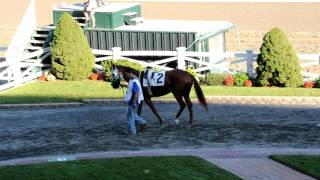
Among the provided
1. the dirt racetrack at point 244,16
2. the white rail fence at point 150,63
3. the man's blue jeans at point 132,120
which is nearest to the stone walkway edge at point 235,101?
the white rail fence at point 150,63

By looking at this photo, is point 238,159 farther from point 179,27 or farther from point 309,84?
point 179,27

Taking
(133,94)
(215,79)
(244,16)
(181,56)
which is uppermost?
(244,16)

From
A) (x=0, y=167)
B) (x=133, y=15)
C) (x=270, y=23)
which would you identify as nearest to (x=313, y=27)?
(x=270, y=23)

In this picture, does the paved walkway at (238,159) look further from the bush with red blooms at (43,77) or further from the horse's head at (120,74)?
the bush with red blooms at (43,77)

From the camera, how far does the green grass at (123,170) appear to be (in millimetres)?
11945

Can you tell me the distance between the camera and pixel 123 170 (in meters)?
12.3

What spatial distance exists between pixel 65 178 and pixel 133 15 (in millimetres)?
15961

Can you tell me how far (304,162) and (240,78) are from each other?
10412 millimetres

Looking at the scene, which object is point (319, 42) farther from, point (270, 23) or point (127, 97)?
point (127, 97)

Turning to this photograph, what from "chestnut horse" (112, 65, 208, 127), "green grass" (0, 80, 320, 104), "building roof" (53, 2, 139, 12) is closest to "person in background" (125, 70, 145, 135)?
"chestnut horse" (112, 65, 208, 127)

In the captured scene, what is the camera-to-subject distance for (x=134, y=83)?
15.6 meters

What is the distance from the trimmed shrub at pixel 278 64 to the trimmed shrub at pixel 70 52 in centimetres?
592

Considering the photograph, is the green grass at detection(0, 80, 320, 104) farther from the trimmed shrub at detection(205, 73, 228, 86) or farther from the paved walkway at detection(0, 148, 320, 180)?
the paved walkway at detection(0, 148, 320, 180)

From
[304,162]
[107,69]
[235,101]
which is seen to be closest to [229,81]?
[235,101]
